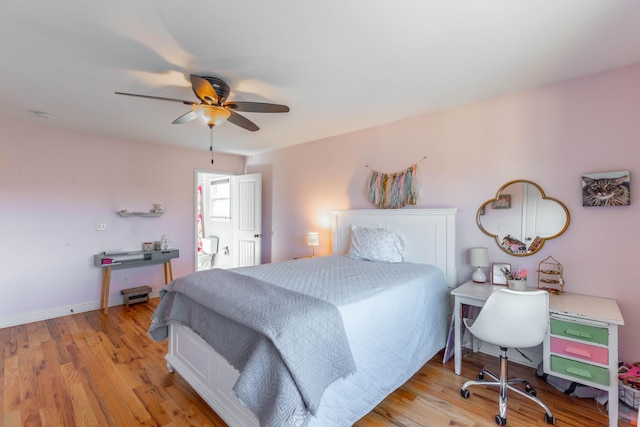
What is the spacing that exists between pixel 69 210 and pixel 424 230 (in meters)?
4.39

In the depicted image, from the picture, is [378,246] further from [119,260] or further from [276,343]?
[119,260]

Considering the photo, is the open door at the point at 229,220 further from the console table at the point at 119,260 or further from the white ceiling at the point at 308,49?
the white ceiling at the point at 308,49

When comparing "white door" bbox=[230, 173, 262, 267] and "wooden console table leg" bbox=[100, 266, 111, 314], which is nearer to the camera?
"wooden console table leg" bbox=[100, 266, 111, 314]

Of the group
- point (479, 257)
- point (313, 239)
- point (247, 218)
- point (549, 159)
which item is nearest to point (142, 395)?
point (313, 239)

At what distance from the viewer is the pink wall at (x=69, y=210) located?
3404 millimetres

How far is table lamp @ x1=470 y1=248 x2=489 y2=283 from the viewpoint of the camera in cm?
259

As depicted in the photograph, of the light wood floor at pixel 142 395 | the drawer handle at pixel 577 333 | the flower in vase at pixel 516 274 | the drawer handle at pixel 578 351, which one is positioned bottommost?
the light wood floor at pixel 142 395

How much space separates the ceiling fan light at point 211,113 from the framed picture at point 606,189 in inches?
112

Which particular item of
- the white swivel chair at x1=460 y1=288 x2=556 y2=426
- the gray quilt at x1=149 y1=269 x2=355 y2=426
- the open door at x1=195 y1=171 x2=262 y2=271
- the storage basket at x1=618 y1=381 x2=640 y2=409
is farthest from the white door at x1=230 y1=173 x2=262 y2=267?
the storage basket at x1=618 y1=381 x2=640 y2=409

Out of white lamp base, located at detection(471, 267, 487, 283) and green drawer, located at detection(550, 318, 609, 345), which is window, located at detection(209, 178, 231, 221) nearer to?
white lamp base, located at detection(471, 267, 487, 283)

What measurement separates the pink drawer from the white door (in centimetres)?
395

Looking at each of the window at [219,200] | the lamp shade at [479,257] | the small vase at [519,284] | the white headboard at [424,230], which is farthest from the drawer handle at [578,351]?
the window at [219,200]

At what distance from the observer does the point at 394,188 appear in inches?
133

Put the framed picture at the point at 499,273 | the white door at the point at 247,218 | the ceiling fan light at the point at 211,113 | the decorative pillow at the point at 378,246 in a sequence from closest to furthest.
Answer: the ceiling fan light at the point at 211,113, the framed picture at the point at 499,273, the decorative pillow at the point at 378,246, the white door at the point at 247,218
